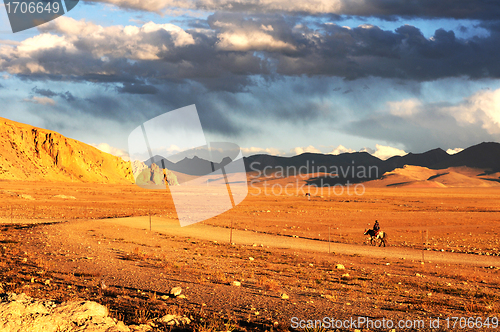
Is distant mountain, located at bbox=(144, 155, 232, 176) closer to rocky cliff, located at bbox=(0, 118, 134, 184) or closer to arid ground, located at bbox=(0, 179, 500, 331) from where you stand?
arid ground, located at bbox=(0, 179, 500, 331)

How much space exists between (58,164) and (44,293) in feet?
493

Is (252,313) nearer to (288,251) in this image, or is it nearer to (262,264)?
(262,264)

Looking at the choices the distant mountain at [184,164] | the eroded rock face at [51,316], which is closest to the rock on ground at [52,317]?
the eroded rock face at [51,316]

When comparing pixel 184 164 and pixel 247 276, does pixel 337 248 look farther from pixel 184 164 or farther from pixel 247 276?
pixel 184 164

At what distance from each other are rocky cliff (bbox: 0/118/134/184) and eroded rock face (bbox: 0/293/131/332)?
4850 inches

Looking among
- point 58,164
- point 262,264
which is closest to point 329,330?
point 262,264

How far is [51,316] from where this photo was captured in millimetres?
7035

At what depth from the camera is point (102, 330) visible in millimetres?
7008

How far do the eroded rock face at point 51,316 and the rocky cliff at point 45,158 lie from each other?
123184 mm

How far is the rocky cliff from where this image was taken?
4779 inches

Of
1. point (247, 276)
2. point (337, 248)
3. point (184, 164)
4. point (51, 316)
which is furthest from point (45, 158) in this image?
point (51, 316)

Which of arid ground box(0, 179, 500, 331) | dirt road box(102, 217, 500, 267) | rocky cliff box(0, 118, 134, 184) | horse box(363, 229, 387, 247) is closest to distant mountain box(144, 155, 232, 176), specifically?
arid ground box(0, 179, 500, 331)

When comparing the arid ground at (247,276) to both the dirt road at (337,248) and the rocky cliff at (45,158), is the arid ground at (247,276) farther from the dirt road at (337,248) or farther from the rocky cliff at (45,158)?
the rocky cliff at (45,158)

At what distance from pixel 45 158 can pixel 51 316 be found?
150352mm
